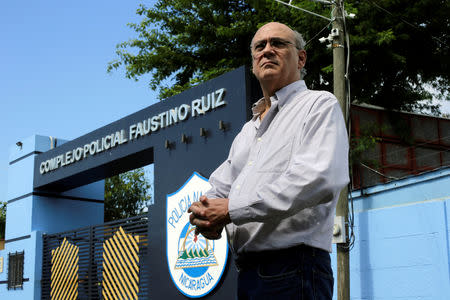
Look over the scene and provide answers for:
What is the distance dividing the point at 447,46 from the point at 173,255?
1074 centimetres

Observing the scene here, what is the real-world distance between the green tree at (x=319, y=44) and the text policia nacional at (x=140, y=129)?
5.46 meters

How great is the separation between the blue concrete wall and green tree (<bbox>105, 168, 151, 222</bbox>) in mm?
18837

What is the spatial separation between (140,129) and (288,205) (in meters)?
7.07

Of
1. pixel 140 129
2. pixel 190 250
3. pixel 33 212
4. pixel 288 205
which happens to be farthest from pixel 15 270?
pixel 288 205

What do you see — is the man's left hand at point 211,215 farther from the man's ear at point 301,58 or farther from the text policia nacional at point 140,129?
the text policia nacional at point 140,129

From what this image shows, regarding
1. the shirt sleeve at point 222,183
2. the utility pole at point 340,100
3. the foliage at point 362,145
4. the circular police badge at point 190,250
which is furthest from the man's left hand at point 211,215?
the foliage at point 362,145

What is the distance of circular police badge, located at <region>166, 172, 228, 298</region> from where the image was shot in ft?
22.2

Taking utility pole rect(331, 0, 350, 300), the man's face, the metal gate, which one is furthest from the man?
the metal gate

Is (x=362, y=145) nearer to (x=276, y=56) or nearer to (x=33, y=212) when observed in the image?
(x=33, y=212)

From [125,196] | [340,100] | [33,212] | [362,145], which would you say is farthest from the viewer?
[125,196]

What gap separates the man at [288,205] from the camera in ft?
5.77

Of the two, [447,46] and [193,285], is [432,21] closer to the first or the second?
[447,46]

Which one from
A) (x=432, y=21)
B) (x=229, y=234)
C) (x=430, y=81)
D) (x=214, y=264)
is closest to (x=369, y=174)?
(x=430, y=81)

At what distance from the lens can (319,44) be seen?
14195 millimetres
